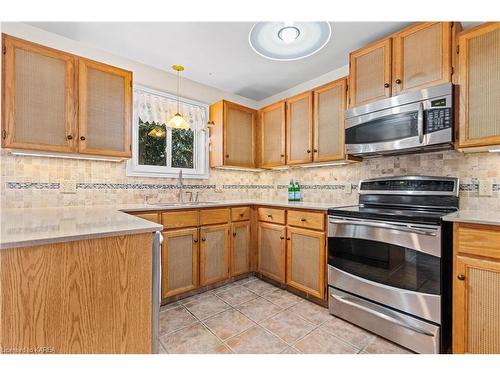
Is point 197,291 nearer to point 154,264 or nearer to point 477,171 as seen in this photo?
point 154,264

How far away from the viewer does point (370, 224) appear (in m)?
1.79

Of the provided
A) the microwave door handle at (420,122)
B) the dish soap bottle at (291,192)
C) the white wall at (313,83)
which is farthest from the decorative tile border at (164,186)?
the white wall at (313,83)

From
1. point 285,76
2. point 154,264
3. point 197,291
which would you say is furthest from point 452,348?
point 285,76

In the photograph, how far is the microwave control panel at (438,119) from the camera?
166cm

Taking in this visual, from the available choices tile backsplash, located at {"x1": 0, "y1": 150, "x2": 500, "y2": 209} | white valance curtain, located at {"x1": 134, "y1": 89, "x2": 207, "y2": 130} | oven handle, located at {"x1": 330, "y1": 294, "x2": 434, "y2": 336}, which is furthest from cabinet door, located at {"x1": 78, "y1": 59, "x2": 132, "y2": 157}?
oven handle, located at {"x1": 330, "y1": 294, "x2": 434, "y2": 336}

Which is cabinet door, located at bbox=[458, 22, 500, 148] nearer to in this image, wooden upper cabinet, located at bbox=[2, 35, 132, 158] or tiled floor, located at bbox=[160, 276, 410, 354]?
tiled floor, located at bbox=[160, 276, 410, 354]

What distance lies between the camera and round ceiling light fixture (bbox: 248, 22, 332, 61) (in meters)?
1.40

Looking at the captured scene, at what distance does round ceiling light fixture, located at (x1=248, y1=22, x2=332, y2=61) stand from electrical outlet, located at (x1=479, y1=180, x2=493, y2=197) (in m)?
1.55

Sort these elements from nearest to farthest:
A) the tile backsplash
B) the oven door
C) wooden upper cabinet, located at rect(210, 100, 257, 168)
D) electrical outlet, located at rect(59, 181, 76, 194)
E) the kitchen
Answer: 1. the kitchen
2. the oven door
3. the tile backsplash
4. electrical outlet, located at rect(59, 181, 76, 194)
5. wooden upper cabinet, located at rect(210, 100, 257, 168)

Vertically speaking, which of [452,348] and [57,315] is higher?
[57,315]

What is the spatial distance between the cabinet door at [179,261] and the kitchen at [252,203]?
0.04 feet

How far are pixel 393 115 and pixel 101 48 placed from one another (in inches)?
108

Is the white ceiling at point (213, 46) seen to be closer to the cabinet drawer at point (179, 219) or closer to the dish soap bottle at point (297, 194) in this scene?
the dish soap bottle at point (297, 194)

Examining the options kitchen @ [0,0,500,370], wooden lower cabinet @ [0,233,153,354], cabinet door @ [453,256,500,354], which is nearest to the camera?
wooden lower cabinet @ [0,233,153,354]
